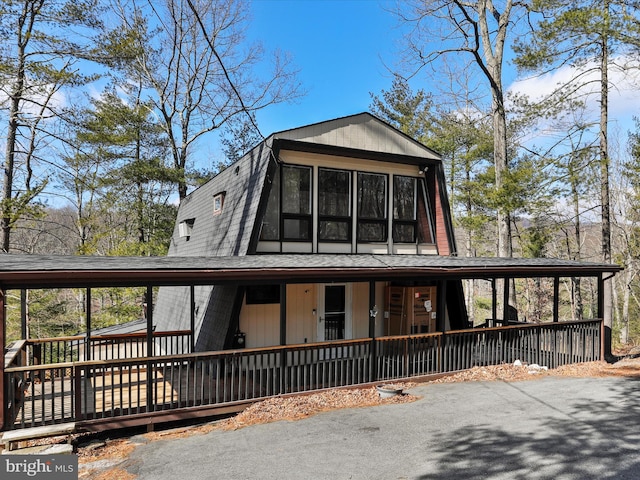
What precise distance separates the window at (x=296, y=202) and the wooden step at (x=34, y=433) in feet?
16.7

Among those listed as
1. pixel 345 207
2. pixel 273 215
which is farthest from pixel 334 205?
pixel 273 215

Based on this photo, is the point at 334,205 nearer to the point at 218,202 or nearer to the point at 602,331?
the point at 218,202

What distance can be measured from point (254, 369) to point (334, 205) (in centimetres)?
443

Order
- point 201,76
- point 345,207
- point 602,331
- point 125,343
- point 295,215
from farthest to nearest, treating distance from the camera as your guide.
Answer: point 201,76
point 602,331
point 345,207
point 125,343
point 295,215

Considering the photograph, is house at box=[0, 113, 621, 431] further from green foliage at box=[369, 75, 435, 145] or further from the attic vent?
green foliage at box=[369, 75, 435, 145]

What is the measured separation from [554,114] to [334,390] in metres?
13.1

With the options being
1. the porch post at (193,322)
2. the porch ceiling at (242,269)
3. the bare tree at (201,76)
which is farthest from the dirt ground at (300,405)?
the bare tree at (201,76)

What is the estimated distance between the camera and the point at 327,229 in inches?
366

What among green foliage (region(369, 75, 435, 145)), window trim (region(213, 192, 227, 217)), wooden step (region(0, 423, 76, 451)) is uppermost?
green foliage (region(369, 75, 435, 145))

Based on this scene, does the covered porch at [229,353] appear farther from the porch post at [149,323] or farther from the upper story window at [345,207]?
the upper story window at [345,207]

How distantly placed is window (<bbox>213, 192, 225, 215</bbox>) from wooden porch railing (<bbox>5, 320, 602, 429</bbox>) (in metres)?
4.09

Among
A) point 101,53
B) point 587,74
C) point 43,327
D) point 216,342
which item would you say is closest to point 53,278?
point 216,342

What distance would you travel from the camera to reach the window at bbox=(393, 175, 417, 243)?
1016 cm

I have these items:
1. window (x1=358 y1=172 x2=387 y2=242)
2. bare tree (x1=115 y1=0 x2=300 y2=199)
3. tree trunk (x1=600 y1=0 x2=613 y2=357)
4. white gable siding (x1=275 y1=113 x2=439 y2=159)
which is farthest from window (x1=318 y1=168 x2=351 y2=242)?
bare tree (x1=115 y1=0 x2=300 y2=199)
